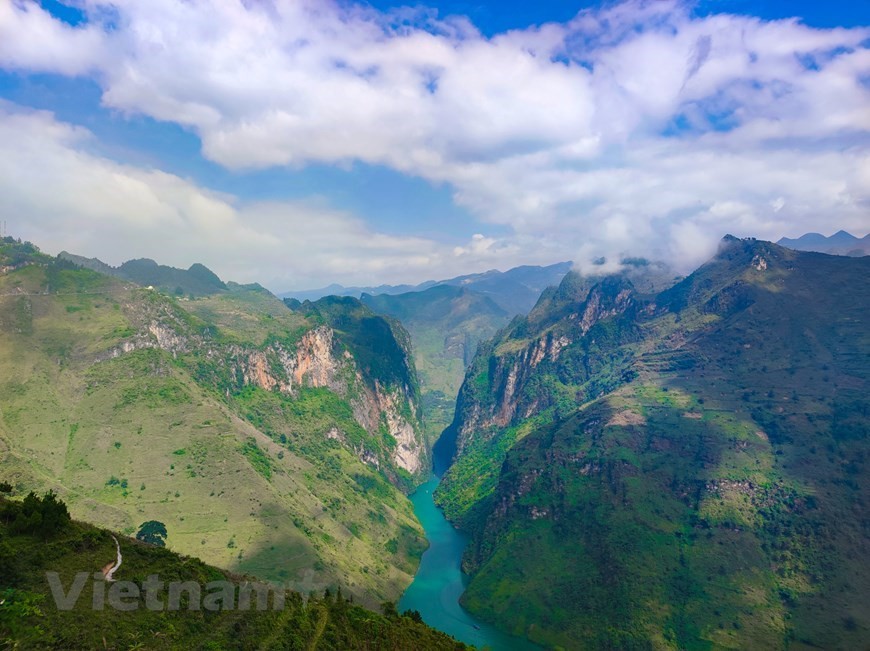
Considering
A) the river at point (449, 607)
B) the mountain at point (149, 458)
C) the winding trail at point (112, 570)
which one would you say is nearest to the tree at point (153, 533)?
the mountain at point (149, 458)

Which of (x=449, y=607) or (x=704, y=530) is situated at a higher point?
(x=704, y=530)

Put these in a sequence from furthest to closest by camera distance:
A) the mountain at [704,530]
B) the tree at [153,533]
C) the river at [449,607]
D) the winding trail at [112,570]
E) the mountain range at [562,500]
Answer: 1. the river at [449,607]
2. the mountain range at [562,500]
3. the mountain at [704,530]
4. the tree at [153,533]
5. the winding trail at [112,570]

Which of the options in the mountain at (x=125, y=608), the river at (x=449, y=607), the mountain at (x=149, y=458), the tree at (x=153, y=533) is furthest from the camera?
the river at (x=449, y=607)

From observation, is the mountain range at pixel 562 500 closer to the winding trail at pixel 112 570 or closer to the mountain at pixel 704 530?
the mountain at pixel 704 530

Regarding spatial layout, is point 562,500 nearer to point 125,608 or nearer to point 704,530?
point 704,530

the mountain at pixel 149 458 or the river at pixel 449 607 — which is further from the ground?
the mountain at pixel 149 458

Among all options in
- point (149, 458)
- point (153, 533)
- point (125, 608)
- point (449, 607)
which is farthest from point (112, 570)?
point (449, 607)

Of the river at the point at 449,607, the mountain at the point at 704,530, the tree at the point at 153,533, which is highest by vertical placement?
the mountain at the point at 704,530

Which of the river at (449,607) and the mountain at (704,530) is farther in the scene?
the river at (449,607)
